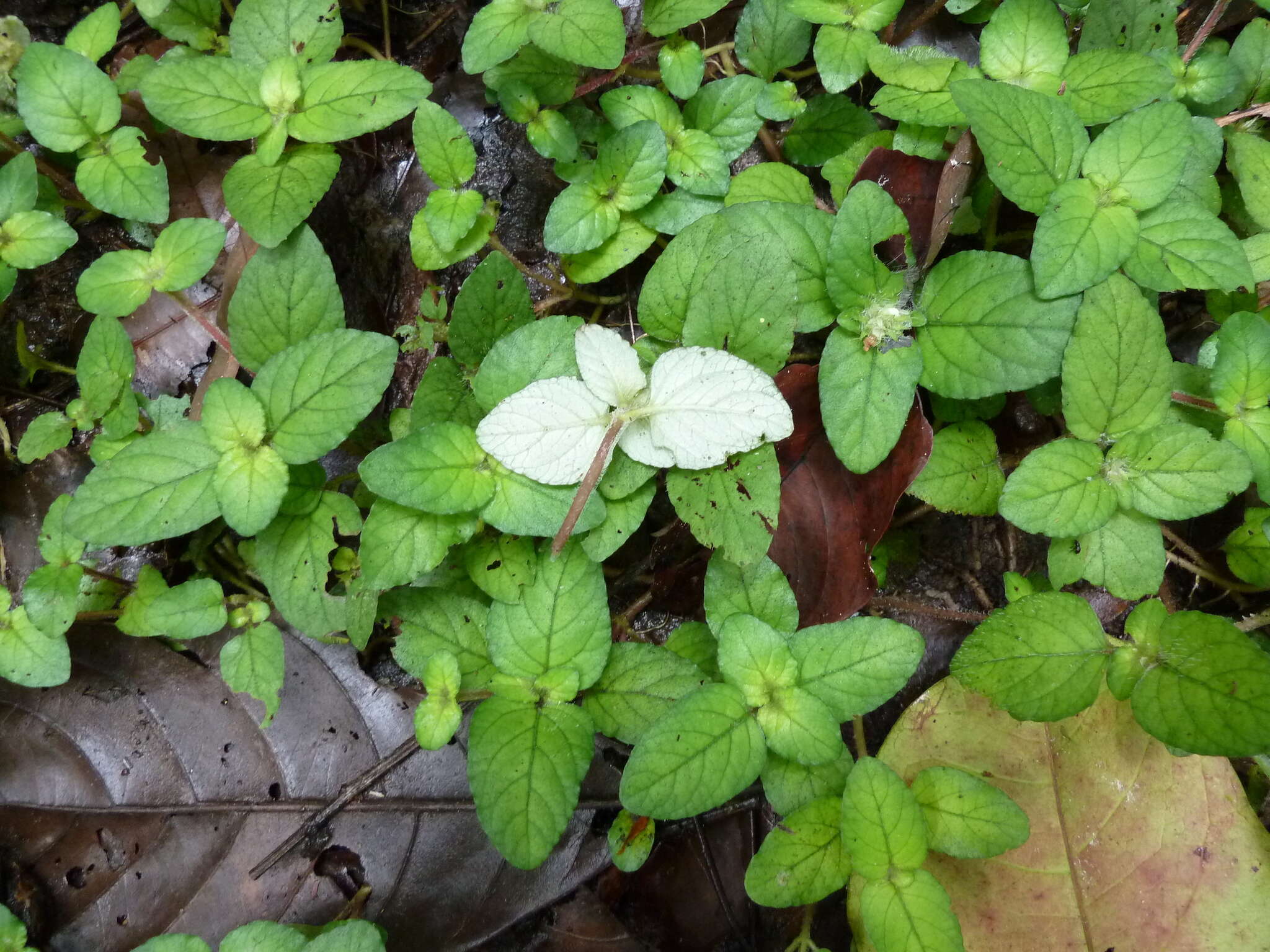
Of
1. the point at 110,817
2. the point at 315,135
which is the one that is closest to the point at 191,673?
the point at 110,817

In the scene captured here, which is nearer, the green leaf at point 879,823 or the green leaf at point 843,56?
the green leaf at point 879,823

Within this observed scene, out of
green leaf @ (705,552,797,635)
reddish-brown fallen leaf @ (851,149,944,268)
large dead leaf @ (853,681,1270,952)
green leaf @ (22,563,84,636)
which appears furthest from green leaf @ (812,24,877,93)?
green leaf @ (22,563,84,636)

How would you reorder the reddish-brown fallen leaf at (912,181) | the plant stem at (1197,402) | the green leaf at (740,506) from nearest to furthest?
1. the green leaf at (740,506)
2. the plant stem at (1197,402)
3. the reddish-brown fallen leaf at (912,181)

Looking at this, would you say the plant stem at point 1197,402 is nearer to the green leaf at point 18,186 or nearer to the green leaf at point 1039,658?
Answer: the green leaf at point 1039,658

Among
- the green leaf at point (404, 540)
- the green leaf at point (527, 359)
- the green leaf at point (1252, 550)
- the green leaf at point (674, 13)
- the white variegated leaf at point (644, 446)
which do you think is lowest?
the green leaf at point (1252, 550)

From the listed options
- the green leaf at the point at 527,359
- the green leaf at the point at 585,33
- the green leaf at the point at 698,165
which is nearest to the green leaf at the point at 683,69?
the green leaf at the point at 698,165

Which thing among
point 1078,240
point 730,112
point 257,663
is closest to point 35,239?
point 257,663
